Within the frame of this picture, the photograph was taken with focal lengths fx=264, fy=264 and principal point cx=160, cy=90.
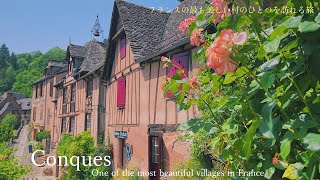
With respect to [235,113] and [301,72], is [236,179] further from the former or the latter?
[301,72]

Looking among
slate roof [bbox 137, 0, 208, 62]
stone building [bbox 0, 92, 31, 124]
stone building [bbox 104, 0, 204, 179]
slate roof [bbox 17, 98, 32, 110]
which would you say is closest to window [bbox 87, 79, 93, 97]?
stone building [bbox 104, 0, 204, 179]

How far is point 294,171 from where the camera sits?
132 cm

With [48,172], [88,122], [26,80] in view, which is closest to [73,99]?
[88,122]

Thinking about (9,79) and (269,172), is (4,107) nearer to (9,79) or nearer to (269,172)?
(9,79)

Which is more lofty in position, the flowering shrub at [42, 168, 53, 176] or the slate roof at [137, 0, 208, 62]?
the slate roof at [137, 0, 208, 62]

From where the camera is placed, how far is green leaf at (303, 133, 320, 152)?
0.96m

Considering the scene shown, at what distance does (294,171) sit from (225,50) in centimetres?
72

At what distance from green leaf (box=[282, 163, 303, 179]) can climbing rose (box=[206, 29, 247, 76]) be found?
598 mm

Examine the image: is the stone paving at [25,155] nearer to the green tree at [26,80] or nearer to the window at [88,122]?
the window at [88,122]

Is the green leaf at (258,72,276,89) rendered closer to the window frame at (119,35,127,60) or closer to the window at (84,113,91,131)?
the window frame at (119,35,127,60)

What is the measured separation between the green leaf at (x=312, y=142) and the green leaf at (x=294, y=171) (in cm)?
33

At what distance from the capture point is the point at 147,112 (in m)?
8.89

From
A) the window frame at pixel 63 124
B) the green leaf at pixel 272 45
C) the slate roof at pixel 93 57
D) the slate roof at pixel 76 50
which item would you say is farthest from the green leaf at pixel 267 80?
the window frame at pixel 63 124

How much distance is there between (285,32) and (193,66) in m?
5.75
